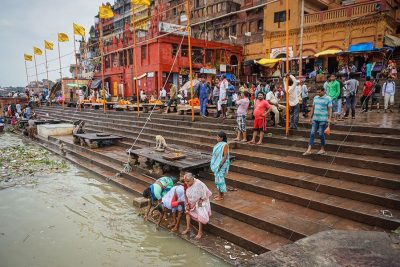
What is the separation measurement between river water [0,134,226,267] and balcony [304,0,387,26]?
74.0 feet

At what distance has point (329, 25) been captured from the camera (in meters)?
23.5

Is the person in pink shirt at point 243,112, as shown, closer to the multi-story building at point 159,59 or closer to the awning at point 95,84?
the multi-story building at point 159,59

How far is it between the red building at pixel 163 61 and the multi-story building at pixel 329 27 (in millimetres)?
3835

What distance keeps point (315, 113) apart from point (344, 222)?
3218mm

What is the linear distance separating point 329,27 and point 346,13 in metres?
1.60

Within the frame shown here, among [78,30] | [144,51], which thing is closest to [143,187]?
[78,30]

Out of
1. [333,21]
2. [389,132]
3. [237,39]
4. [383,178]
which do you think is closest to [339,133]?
[389,132]

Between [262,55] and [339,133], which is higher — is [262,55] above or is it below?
above

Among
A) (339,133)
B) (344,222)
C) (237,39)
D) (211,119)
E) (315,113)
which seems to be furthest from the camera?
(237,39)

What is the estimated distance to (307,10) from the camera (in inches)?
1059

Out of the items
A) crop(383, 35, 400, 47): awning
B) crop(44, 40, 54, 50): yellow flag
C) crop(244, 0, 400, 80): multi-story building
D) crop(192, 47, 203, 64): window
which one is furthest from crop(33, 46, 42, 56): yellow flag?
crop(383, 35, 400, 47): awning

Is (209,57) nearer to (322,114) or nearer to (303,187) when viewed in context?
(322,114)

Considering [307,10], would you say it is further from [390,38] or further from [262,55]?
[390,38]

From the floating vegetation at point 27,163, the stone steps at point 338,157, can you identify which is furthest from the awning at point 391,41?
the floating vegetation at point 27,163
